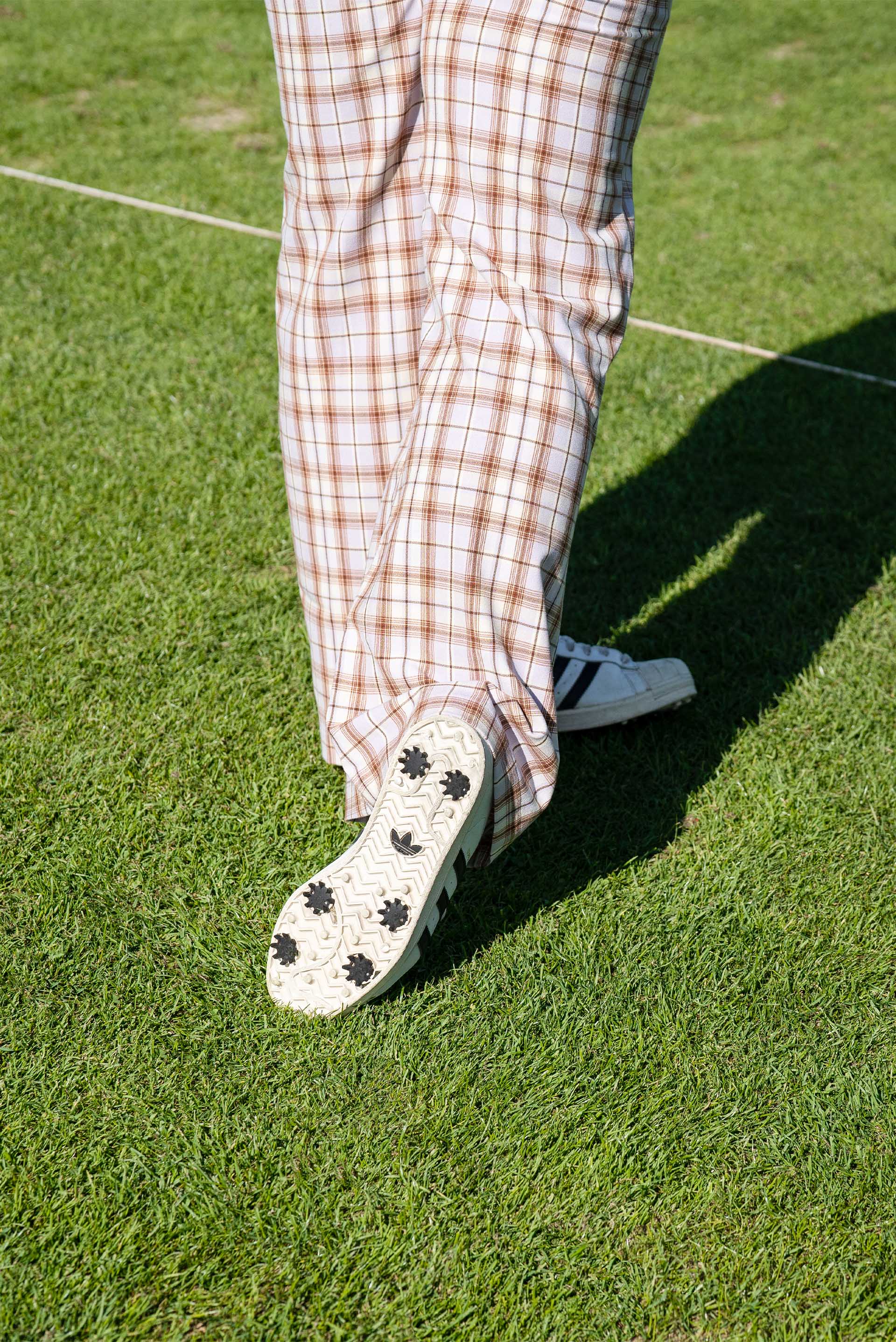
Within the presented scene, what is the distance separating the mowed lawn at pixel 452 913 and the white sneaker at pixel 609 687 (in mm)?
72

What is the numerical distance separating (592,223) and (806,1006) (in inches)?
44.9

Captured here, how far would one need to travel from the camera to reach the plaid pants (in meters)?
1.47

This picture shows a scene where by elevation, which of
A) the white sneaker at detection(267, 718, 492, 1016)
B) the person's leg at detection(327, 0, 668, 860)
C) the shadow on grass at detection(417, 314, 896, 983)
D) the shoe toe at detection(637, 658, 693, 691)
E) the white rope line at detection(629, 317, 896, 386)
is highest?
the person's leg at detection(327, 0, 668, 860)

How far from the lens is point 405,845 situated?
4.90 ft

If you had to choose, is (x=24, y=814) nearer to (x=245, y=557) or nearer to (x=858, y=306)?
(x=245, y=557)

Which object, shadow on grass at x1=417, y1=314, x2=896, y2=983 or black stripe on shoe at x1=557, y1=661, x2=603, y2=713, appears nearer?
shadow on grass at x1=417, y1=314, x2=896, y2=983

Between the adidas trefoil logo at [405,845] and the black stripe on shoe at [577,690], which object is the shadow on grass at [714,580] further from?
the adidas trefoil logo at [405,845]

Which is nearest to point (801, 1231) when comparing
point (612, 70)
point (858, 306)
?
point (612, 70)

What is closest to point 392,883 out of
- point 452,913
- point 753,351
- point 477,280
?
point 452,913

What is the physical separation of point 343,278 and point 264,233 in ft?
8.01

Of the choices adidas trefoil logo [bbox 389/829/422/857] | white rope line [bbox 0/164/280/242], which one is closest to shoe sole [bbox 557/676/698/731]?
adidas trefoil logo [bbox 389/829/422/857]

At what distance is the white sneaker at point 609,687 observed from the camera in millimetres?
2098

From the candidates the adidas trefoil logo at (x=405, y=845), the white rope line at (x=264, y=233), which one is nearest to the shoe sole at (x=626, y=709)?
the adidas trefoil logo at (x=405, y=845)

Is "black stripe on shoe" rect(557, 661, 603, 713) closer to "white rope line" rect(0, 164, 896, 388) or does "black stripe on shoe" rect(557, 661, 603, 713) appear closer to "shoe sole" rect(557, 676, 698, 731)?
"shoe sole" rect(557, 676, 698, 731)
